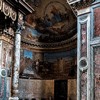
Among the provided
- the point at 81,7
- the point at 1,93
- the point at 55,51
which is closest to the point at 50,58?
the point at 55,51

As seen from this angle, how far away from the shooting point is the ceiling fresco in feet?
63.6

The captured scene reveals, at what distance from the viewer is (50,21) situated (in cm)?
2048

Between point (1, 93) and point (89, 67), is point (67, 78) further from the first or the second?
point (89, 67)

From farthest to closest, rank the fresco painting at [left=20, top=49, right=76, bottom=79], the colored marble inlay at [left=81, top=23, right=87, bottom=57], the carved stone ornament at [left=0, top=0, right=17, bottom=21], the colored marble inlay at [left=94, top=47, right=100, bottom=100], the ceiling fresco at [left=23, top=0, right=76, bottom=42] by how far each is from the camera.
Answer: the ceiling fresco at [left=23, top=0, right=76, bottom=42], the fresco painting at [left=20, top=49, right=76, bottom=79], the colored marble inlay at [left=81, top=23, right=87, bottom=57], the colored marble inlay at [left=94, top=47, right=100, bottom=100], the carved stone ornament at [left=0, top=0, right=17, bottom=21]

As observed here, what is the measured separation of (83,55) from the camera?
341 inches

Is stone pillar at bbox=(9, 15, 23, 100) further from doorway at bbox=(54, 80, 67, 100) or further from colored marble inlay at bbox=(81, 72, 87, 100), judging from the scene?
doorway at bbox=(54, 80, 67, 100)

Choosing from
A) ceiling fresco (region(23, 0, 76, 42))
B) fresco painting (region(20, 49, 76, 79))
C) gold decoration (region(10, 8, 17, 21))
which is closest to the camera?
gold decoration (region(10, 8, 17, 21))

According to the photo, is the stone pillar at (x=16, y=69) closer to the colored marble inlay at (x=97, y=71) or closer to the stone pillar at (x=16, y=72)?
the stone pillar at (x=16, y=72)

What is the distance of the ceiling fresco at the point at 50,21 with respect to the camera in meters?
19.4

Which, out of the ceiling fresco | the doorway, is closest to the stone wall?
the doorway

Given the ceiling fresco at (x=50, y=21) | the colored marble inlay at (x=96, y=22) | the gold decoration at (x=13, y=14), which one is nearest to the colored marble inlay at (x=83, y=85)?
the colored marble inlay at (x=96, y=22)

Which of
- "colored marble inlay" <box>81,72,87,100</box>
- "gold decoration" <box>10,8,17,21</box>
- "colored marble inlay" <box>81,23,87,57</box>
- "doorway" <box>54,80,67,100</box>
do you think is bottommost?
"doorway" <box>54,80,67,100</box>

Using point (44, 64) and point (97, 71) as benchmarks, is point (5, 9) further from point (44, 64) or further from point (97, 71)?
point (44, 64)

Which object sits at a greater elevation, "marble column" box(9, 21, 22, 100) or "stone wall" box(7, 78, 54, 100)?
"marble column" box(9, 21, 22, 100)
